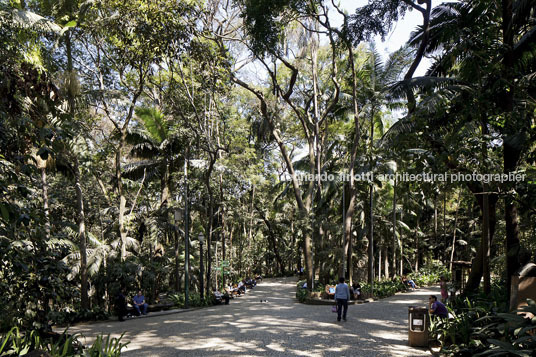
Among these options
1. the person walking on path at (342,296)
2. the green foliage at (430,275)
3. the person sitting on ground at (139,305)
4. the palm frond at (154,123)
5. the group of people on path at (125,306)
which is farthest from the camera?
the green foliage at (430,275)

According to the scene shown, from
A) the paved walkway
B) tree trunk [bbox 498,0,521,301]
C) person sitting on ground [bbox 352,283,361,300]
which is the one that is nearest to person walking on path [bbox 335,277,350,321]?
the paved walkway

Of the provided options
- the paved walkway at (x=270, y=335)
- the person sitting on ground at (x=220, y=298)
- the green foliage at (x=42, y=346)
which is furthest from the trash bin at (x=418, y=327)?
the person sitting on ground at (x=220, y=298)

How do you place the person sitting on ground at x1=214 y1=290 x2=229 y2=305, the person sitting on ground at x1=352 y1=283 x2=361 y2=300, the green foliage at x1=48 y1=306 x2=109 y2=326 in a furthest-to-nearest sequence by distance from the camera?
the person sitting on ground at x1=214 y1=290 x2=229 y2=305 < the person sitting on ground at x1=352 y1=283 x2=361 y2=300 < the green foliage at x1=48 y1=306 x2=109 y2=326

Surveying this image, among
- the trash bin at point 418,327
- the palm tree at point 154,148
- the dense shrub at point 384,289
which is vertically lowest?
the dense shrub at point 384,289

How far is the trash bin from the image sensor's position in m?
9.12

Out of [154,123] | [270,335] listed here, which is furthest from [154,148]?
[270,335]

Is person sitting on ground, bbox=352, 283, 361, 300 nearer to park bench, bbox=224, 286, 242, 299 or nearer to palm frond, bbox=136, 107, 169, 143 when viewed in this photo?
park bench, bbox=224, 286, 242, 299

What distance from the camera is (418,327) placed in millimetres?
9180

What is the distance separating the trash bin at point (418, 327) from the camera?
29.9 ft

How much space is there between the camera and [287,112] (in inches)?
1271

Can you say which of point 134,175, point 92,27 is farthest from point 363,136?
point 92,27

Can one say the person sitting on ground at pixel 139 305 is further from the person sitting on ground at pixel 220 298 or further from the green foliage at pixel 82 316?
the person sitting on ground at pixel 220 298

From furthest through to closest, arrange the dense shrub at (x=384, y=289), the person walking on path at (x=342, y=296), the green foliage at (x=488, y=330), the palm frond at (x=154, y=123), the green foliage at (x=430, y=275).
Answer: the green foliage at (x=430, y=275)
the dense shrub at (x=384, y=289)
the palm frond at (x=154, y=123)
the person walking on path at (x=342, y=296)
the green foliage at (x=488, y=330)

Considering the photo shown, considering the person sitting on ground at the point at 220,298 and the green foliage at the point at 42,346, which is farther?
the person sitting on ground at the point at 220,298
